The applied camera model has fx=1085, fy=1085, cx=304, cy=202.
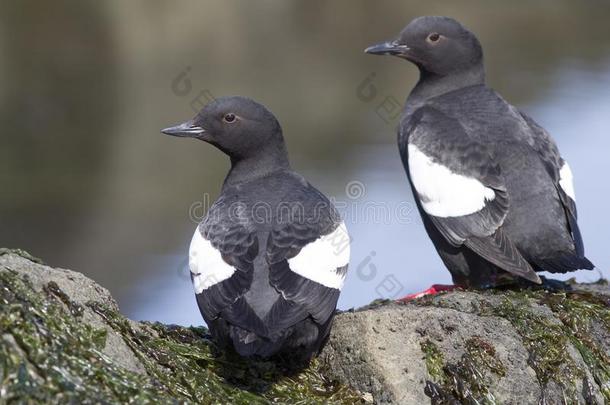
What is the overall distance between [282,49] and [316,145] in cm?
473

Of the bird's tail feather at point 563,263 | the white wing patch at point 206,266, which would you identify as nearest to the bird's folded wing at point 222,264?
the white wing patch at point 206,266

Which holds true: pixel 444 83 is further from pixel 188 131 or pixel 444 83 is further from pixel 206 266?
pixel 206 266

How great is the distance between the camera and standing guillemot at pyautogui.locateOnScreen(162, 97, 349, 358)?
5883mm

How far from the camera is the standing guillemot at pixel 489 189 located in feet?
25.2

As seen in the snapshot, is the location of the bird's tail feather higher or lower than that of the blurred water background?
lower

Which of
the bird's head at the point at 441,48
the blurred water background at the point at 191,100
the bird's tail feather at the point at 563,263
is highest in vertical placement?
the blurred water background at the point at 191,100

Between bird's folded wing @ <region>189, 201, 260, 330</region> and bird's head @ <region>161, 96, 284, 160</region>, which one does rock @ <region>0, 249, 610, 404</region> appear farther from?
bird's head @ <region>161, 96, 284, 160</region>

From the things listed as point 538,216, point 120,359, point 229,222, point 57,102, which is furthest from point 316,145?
point 120,359

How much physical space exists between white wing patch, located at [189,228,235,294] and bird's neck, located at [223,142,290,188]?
3.60 ft

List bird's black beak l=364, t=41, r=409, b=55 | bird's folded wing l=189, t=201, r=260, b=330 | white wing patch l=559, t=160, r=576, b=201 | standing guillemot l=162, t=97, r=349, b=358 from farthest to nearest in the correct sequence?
bird's black beak l=364, t=41, r=409, b=55
white wing patch l=559, t=160, r=576, b=201
bird's folded wing l=189, t=201, r=260, b=330
standing guillemot l=162, t=97, r=349, b=358

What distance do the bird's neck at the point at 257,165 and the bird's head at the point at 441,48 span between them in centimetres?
190

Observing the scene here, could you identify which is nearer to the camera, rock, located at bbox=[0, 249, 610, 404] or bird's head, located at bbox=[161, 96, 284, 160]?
rock, located at bbox=[0, 249, 610, 404]

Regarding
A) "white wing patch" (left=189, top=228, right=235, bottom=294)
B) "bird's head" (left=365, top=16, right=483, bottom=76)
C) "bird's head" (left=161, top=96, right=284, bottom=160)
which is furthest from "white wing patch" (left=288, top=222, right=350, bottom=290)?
"bird's head" (left=365, top=16, right=483, bottom=76)

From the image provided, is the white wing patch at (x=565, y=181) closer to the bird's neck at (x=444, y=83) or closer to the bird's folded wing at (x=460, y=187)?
the bird's folded wing at (x=460, y=187)
